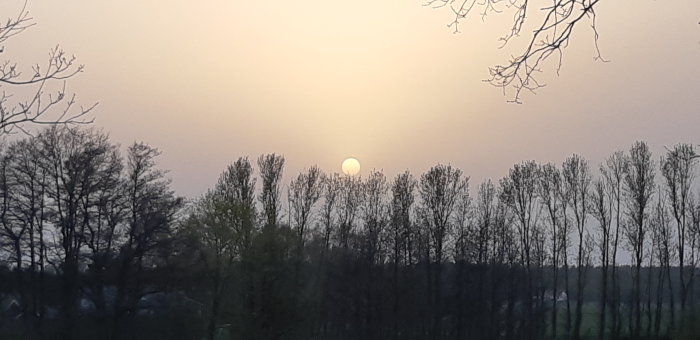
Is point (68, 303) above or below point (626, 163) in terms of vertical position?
below

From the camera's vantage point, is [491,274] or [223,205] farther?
[491,274]

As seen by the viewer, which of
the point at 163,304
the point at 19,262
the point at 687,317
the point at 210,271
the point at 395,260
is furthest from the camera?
the point at 395,260

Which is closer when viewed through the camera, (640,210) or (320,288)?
(320,288)

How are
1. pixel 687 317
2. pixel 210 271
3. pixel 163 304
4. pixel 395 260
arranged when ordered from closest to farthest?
pixel 687 317
pixel 163 304
pixel 210 271
pixel 395 260

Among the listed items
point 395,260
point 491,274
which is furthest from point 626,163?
point 395,260

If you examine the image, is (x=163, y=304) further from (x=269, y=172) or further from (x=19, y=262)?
(x=269, y=172)

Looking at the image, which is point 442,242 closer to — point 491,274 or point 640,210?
point 491,274

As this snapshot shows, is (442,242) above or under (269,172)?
under

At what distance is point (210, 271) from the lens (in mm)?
47719

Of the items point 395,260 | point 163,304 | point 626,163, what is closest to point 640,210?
point 626,163

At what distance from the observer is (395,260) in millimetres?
55906

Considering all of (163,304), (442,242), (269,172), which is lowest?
(163,304)

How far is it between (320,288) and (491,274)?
505 inches

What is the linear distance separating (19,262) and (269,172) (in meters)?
20.4
